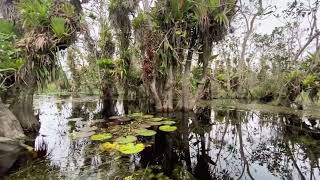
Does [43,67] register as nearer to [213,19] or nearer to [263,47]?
[213,19]

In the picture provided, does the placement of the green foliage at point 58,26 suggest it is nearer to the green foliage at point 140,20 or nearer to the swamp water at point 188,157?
the swamp water at point 188,157

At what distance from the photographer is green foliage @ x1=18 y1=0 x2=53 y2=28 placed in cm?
683

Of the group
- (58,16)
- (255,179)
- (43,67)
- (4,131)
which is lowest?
(255,179)

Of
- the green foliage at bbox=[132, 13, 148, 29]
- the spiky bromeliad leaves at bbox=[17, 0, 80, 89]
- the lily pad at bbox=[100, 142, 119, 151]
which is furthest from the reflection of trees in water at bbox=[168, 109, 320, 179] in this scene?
the green foliage at bbox=[132, 13, 148, 29]

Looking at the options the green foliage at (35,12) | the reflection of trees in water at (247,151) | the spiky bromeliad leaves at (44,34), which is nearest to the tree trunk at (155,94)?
the reflection of trees in water at (247,151)

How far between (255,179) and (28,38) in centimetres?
594

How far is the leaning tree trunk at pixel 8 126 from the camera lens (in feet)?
18.9

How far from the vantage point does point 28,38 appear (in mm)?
6734

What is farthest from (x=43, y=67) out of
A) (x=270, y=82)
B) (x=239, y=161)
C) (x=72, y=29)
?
(x=270, y=82)

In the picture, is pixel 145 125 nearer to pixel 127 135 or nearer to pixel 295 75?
pixel 127 135

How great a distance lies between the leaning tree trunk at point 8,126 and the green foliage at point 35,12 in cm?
226

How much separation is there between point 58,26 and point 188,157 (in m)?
4.49

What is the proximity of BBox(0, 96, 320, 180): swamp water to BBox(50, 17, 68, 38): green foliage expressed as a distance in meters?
2.51

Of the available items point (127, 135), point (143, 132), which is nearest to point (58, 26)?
point (127, 135)
